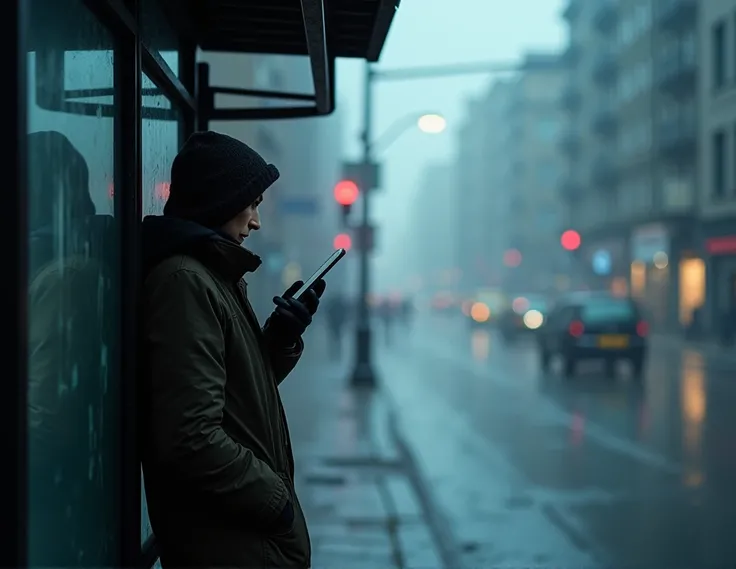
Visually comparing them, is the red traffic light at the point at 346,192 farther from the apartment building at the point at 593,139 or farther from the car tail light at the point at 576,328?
the apartment building at the point at 593,139

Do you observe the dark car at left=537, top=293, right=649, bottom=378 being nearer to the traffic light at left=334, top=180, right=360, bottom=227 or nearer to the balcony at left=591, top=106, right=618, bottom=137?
the traffic light at left=334, top=180, right=360, bottom=227

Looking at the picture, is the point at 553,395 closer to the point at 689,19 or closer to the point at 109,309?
the point at 109,309

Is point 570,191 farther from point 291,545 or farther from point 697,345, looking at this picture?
point 291,545

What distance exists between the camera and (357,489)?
9.30 meters

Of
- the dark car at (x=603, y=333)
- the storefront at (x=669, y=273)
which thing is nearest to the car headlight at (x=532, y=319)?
the storefront at (x=669, y=273)

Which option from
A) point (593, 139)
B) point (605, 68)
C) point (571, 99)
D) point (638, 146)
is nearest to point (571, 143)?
point (571, 99)

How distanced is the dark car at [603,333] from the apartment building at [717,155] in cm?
1336

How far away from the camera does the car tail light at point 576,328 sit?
23.0 m

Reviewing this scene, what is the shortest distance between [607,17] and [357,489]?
4984cm

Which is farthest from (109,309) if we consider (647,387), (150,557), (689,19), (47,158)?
(689,19)

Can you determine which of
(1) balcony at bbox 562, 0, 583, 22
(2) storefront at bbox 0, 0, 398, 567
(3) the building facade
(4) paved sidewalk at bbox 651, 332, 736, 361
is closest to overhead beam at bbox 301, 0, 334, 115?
(2) storefront at bbox 0, 0, 398, 567

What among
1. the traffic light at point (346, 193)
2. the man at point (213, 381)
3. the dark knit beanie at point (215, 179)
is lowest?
the man at point (213, 381)

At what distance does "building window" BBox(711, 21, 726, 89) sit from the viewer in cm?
3691

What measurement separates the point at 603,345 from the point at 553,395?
14.9 feet
